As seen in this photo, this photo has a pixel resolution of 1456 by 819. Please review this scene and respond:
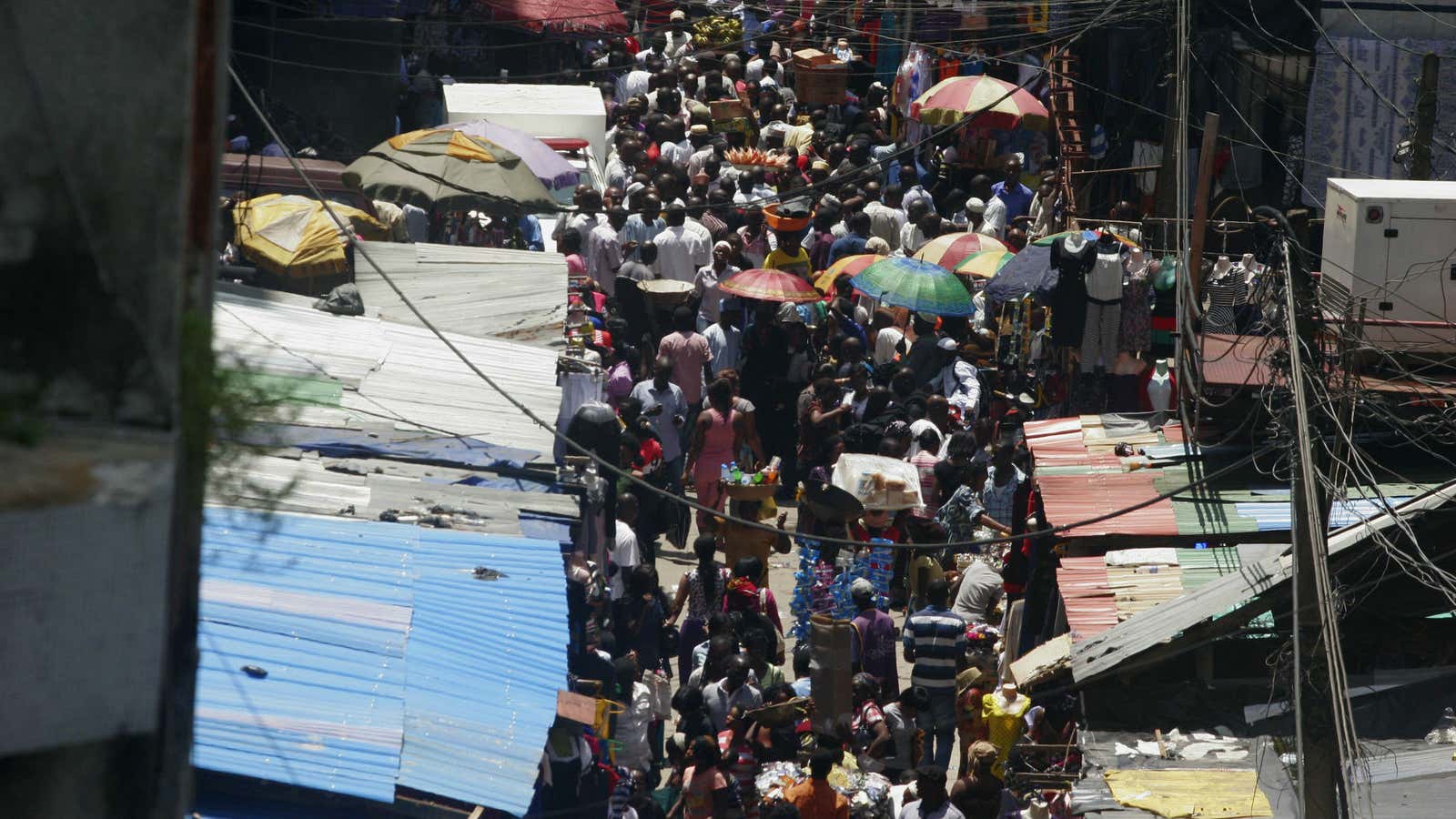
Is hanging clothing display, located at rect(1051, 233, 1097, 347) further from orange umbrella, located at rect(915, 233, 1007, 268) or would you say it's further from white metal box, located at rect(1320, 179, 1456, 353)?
white metal box, located at rect(1320, 179, 1456, 353)

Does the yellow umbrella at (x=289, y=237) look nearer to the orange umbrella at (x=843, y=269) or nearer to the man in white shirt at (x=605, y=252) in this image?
the man in white shirt at (x=605, y=252)

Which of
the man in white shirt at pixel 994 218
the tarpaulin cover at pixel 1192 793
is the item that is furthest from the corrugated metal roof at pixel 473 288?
the man in white shirt at pixel 994 218

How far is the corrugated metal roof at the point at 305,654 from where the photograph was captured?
653 cm

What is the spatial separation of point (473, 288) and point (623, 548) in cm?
250

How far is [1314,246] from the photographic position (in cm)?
1573

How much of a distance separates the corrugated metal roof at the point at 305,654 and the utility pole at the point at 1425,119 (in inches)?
372

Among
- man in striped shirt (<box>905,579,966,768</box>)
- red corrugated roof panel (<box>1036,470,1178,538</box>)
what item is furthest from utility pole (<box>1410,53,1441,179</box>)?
man in striped shirt (<box>905,579,966,768</box>)

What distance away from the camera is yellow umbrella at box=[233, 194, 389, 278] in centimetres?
1259

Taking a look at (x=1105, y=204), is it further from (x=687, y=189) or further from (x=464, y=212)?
(x=464, y=212)

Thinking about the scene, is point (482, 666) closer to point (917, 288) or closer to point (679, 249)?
point (917, 288)

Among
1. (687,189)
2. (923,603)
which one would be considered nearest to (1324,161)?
(687,189)

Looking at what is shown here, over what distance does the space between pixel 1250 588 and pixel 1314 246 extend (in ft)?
24.8

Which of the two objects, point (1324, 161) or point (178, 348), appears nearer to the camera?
point (178, 348)

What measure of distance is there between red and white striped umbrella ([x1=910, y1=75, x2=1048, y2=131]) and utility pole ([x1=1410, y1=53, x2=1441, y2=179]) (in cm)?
565
